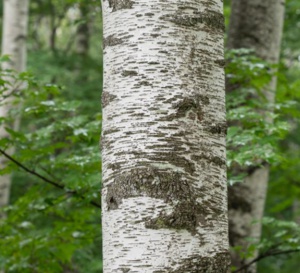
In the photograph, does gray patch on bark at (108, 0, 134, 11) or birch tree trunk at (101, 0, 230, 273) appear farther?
gray patch on bark at (108, 0, 134, 11)

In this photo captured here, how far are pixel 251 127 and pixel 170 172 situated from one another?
88.7 inches

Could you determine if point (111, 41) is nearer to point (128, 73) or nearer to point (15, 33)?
point (128, 73)

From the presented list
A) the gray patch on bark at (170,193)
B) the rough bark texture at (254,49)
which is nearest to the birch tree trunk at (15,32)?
the rough bark texture at (254,49)

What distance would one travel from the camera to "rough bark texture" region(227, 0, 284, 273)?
4359mm

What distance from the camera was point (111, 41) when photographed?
69.4 inches

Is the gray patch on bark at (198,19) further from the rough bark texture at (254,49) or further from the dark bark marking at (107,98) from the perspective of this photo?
the rough bark texture at (254,49)

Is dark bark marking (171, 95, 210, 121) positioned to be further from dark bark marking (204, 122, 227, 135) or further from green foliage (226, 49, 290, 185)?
green foliage (226, 49, 290, 185)

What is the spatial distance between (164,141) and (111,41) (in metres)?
0.36

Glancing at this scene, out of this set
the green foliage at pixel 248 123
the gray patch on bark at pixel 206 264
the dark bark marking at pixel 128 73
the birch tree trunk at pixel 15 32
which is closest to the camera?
the gray patch on bark at pixel 206 264

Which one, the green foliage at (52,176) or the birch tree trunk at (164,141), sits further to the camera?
the green foliage at (52,176)

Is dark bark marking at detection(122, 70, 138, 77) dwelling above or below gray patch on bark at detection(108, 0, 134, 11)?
below

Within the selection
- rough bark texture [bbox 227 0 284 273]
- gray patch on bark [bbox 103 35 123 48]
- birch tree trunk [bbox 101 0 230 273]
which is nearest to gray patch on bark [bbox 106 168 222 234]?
birch tree trunk [bbox 101 0 230 273]

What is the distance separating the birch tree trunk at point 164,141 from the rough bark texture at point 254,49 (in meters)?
2.72

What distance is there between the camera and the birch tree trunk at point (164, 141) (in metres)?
1.59
